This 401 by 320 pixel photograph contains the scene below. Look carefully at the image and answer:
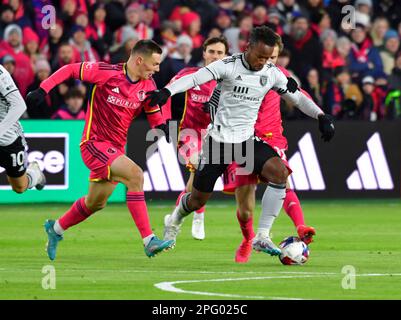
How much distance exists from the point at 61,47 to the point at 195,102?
6.26 meters

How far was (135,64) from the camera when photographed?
13.6m

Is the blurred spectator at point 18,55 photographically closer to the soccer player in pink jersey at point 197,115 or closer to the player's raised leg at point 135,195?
the soccer player in pink jersey at point 197,115

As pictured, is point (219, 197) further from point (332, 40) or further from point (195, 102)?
point (195, 102)

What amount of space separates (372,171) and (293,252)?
922 centimetres

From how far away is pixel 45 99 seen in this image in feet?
70.2

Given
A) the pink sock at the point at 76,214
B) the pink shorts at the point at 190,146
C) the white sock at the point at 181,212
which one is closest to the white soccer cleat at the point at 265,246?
the white sock at the point at 181,212

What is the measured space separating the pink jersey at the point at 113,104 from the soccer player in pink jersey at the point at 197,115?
1.93 metres

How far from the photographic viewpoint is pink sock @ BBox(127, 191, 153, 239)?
512 inches

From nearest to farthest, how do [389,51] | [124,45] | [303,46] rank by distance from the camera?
[124,45], [303,46], [389,51]

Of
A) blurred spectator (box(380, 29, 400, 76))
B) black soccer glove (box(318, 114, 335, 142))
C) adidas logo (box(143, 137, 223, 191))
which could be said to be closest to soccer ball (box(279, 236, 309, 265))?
black soccer glove (box(318, 114, 335, 142))

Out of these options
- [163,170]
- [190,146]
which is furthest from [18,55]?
[190,146]

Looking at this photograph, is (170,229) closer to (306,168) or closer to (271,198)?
(271,198)

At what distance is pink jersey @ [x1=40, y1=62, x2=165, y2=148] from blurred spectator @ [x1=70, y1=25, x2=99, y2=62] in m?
8.60

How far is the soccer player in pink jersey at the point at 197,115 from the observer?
15625 mm
